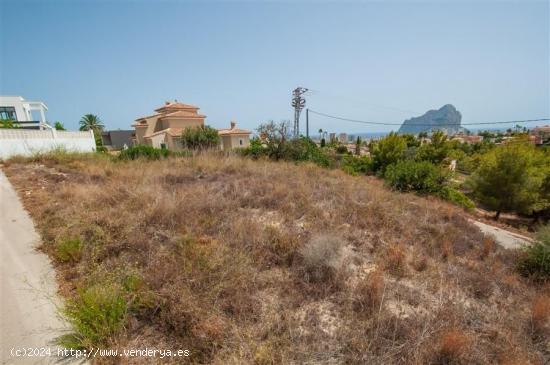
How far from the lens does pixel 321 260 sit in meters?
2.96

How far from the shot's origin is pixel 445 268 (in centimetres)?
332

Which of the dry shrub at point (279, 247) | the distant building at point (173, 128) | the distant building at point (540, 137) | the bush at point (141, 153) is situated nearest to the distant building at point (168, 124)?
the distant building at point (173, 128)

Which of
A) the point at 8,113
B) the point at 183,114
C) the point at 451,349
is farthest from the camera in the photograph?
the point at 8,113

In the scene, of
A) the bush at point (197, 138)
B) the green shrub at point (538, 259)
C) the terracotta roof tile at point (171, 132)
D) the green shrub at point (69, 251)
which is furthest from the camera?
the terracotta roof tile at point (171, 132)

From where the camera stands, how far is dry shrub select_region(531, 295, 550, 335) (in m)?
2.32

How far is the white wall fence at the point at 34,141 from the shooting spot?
1148cm

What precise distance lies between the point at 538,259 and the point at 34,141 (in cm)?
2009

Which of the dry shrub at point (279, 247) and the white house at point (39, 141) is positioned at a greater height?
the white house at point (39, 141)

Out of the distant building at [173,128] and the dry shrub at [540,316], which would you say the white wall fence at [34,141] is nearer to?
the distant building at [173,128]

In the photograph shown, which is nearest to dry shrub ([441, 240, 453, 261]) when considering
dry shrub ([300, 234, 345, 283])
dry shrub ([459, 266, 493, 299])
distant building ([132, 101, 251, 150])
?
dry shrub ([459, 266, 493, 299])

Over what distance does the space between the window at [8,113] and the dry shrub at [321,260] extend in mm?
46552

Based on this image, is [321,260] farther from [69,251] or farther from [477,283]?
[69,251]

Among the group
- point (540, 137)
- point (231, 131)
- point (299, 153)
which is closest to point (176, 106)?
point (231, 131)

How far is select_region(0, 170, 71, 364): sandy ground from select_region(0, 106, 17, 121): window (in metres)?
42.4
